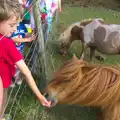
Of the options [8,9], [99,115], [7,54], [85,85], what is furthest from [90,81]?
[8,9]

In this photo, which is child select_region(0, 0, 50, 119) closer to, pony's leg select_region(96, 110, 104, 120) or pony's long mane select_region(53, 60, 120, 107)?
pony's long mane select_region(53, 60, 120, 107)

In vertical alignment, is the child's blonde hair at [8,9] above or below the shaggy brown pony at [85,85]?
above

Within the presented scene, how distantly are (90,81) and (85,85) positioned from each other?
55 millimetres

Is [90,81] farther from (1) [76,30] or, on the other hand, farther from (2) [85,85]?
(1) [76,30]

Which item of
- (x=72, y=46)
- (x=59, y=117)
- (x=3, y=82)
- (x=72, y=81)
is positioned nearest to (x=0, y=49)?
(x=3, y=82)

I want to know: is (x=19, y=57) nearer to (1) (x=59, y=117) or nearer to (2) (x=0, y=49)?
(2) (x=0, y=49)

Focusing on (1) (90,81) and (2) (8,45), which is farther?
(1) (90,81)

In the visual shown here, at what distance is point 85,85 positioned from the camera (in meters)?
2.61

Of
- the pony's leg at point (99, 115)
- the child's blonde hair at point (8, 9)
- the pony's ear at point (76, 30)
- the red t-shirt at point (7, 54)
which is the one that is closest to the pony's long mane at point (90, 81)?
the pony's leg at point (99, 115)

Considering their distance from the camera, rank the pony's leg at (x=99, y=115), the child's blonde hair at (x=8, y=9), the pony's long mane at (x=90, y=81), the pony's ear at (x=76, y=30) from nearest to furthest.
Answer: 1. the child's blonde hair at (x=8, y=9)
2. the pony's long mane at (x=90, y=81)
3. the pony's leg at (x=99, y=115)
4. the pony's ear at (x=76, y=30)

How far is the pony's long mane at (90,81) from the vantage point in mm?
2607

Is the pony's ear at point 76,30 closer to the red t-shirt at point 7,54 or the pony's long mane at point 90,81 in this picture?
the pony's long mane at point 90,81

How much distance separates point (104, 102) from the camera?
272 cm

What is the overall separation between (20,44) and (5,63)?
3.49ft
